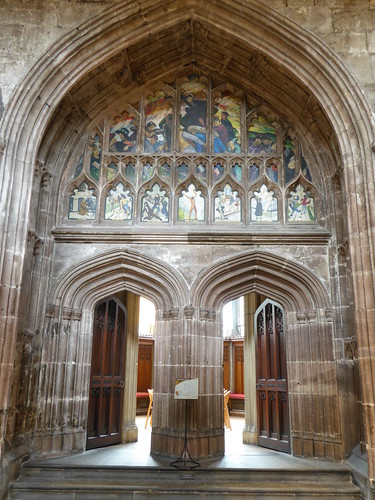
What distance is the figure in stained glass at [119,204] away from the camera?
7556 mm

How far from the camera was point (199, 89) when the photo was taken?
824 cm

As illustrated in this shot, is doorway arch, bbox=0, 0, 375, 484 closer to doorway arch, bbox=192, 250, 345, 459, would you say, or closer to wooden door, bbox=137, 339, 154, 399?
doorway arch, bbox=192, 250, 345, 459

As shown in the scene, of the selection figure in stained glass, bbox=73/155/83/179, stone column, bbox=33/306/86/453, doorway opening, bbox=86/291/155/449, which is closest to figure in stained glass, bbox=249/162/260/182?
figure in stained glass, bbox=73/155/83/179

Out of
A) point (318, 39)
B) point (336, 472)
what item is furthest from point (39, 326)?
point (318, 39)

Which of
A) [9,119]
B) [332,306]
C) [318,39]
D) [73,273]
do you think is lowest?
[332,306]

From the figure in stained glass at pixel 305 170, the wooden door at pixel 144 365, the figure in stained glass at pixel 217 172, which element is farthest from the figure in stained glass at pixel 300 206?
the wooden door at pixel 144 365

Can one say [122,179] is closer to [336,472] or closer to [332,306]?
[332,306]

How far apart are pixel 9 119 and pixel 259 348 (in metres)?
5.46

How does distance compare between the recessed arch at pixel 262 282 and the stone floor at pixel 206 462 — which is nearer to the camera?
the stone floor at pixel 206 462

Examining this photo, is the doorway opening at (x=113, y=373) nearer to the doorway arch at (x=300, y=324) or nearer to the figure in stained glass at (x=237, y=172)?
the doorway arch at (x=300, y=324)

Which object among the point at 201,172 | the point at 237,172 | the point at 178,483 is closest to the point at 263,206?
the point at 237,172

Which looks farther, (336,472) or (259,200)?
(259,200)

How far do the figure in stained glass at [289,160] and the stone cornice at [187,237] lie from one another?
1050 mm

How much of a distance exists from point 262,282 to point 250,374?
2.15 metres
